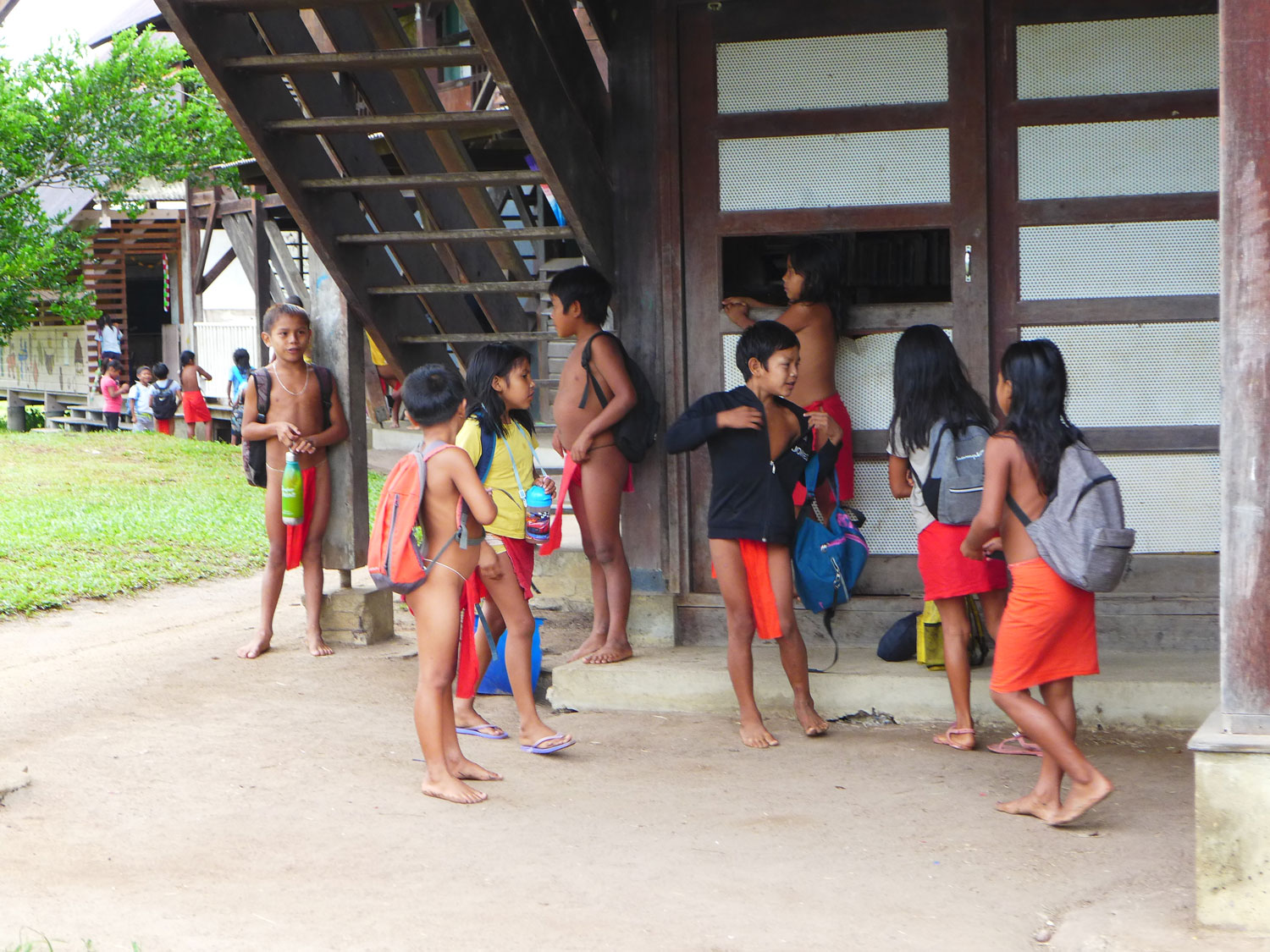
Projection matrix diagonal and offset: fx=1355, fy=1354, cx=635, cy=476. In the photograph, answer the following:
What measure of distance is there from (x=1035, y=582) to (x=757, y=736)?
4.97 ft

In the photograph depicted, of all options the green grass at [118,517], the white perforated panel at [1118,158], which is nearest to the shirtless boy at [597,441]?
the white perforated panel at [1118,158]

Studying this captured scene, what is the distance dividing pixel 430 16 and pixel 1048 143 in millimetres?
12549

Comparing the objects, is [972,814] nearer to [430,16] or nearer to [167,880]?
[167,880]

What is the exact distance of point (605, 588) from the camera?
20.3ft

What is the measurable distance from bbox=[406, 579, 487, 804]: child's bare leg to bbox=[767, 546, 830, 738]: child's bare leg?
4.20 ft

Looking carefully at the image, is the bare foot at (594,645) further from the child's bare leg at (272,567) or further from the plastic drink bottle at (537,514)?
the child's bare leg at (272,567)

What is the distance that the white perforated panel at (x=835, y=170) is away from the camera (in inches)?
234

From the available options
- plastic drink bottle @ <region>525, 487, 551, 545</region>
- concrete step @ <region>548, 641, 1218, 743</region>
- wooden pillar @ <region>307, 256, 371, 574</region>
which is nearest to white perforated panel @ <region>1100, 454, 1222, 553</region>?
concrete step @ <region>548, 641, 1218, 743</region>

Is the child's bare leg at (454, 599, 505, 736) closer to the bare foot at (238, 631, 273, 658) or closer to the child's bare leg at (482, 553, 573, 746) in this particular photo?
the child's bare leg at (482, 553, 573, 746)

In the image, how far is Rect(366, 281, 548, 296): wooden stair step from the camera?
6.50 m

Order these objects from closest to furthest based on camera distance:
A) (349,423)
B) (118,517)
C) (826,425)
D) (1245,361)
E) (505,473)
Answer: (1245,361)
(505,473)
(826,425)
(349,423)
(118,517)

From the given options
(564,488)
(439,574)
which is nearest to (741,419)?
(564,488)

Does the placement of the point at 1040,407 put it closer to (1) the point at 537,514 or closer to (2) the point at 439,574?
(2) the point at 439,574

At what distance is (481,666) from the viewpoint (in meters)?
5.76
